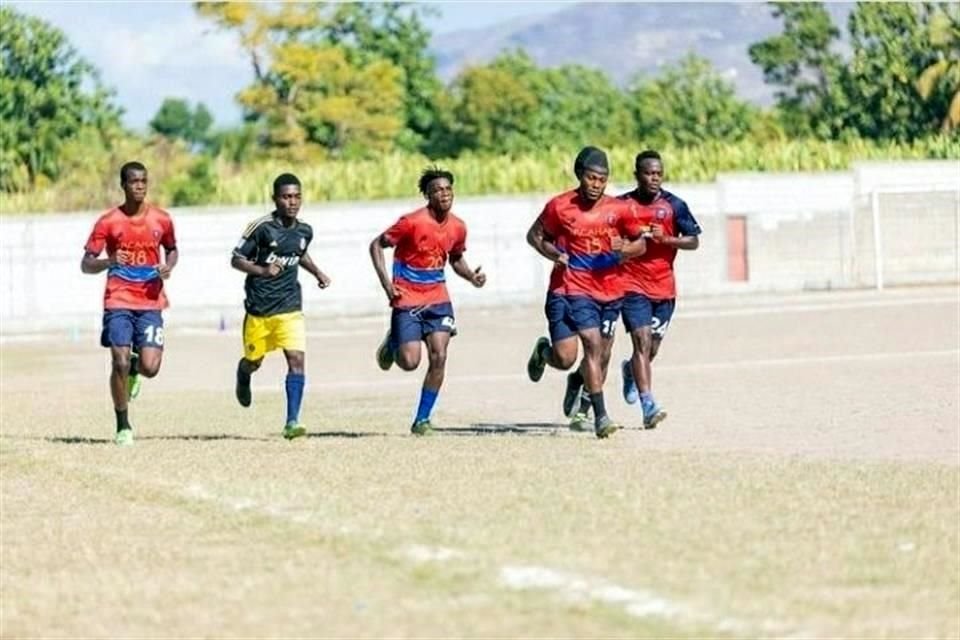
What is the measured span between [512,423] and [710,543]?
9.13 meters

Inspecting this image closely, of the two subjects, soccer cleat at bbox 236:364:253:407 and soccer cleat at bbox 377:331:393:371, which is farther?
soccer cleat at bbox 236:364:253:407

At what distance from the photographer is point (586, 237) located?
730 inches

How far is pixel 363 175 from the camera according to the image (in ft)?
211

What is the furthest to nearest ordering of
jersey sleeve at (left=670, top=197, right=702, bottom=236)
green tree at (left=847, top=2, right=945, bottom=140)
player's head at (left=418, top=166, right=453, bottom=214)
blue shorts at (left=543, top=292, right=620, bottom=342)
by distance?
green tree at (left=847, top=2, right=945, bottom=140)
jersey sleeve at (left=670, top=197, right=702, bottom=236)
player's head at (left=418, top=166, right=453, bottom=214)
blue shorts at (left=543, top=292, right=620, bottom=342)

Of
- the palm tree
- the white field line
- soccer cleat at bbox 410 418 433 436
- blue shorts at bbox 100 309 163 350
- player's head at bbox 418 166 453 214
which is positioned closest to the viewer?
player's head at bbox 418 166 453 214

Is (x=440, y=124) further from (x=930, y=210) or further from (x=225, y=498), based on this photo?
(x=225, y=498)

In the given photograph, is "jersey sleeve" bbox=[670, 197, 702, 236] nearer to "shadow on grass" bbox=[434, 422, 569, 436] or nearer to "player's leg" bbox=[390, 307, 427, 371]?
"shadow on grass" bbox=[434, 422, 569, 436]

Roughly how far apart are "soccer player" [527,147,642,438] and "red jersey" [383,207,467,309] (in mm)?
771

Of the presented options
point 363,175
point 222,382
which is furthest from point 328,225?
point 222,382

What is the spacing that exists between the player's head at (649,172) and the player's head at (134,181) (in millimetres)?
3624

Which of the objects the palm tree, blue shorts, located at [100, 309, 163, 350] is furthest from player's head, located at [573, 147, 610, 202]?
the palm tree

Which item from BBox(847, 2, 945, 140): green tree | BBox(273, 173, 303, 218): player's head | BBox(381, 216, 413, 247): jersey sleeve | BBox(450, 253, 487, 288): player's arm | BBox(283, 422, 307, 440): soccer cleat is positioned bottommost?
BBox(283, 422, 307, 440): soccer cleat

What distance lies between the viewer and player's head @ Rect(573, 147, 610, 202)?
18125 millimetres

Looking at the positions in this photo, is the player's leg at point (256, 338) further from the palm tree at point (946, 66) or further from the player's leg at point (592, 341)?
the palm tree at point (946, 66)
